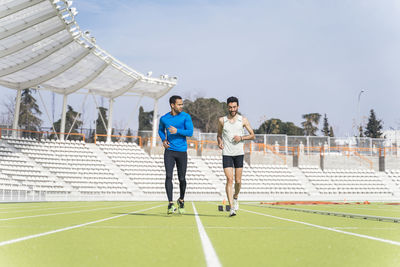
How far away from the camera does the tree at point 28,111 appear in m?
62.0

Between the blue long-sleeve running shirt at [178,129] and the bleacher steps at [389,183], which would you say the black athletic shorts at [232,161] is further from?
the bleacher steps at [389,183]

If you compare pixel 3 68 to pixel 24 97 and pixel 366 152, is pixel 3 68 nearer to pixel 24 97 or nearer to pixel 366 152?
pixel 366 152

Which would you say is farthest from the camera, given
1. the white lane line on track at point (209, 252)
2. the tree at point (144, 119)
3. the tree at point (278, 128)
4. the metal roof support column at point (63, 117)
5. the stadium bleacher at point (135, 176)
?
the tree at point (278, 128)

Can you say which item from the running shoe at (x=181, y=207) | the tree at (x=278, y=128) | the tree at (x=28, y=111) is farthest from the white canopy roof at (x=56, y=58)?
the tree at (x=278, y=128)

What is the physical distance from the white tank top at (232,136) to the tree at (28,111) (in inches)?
2369

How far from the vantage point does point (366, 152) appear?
3894 cm

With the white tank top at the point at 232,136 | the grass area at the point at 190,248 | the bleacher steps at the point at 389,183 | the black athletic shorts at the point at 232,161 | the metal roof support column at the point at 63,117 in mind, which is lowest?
the bleacher steps at the point at 389,183

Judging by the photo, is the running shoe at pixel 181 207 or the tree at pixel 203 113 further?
the tree at pixel 203 113

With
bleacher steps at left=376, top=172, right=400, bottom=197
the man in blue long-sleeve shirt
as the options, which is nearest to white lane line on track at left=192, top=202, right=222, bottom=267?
the man in blue long-sleeve shirt

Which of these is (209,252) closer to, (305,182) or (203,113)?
(305,182)

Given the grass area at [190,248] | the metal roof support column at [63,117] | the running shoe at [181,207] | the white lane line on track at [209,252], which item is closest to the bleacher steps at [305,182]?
the metal roof support column at [63,117]

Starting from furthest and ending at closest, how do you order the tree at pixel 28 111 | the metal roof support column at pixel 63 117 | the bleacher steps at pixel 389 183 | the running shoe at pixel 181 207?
the tree at pixel 28 111 → the bleacher steps at pixel 389 183 → the metal roof support column at pixel 63 117 → the running shoe at pixel 181 207

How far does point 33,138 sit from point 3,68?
267 inches

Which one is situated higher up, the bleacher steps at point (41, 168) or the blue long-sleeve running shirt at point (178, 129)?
the blue long-sleeve running shirt at point (178, 129)
